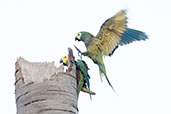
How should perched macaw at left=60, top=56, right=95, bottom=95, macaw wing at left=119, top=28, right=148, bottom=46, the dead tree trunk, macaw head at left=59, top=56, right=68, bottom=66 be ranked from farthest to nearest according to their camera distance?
macaw wing at left=119, top=28, right=148, bottom=46 < perched macaw at left=60, top=56, right=95, bottom=95 < macaw head at left=59, top=56, right=68, bottom=66 < the dead tree trunk

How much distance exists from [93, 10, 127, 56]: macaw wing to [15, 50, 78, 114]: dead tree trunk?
1.12 metres

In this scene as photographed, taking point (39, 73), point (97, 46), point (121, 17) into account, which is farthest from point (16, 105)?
point (121, 17)

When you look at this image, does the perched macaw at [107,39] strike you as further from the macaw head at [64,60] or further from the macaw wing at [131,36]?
the macaw head at [64,60]

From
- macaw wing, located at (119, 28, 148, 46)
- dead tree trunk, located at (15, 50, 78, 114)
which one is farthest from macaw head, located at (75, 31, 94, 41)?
dead tree trunk, located at (15, 50, 78, 114)

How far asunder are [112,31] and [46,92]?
155cm

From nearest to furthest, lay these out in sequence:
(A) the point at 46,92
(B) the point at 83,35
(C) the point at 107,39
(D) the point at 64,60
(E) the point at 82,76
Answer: (A) the point at 46,92 → (D) the point at 64,60 → (E) the point at 82,76 → (C) the point at 107,39 → (B) the point at 83,35

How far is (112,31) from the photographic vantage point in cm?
373

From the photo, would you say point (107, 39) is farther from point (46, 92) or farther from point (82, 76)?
point (46, 92)

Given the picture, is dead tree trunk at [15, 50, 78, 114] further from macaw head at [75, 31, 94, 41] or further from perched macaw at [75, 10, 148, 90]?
macaw head at [75, 31, 94, 41]

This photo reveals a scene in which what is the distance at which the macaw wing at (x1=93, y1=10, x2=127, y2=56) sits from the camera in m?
3.69

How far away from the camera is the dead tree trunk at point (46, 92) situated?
7.68 ft

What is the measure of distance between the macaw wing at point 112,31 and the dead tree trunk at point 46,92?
1.12m

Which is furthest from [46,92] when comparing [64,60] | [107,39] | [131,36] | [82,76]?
[131,36]

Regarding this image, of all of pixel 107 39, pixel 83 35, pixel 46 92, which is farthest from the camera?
pixel 83 35
